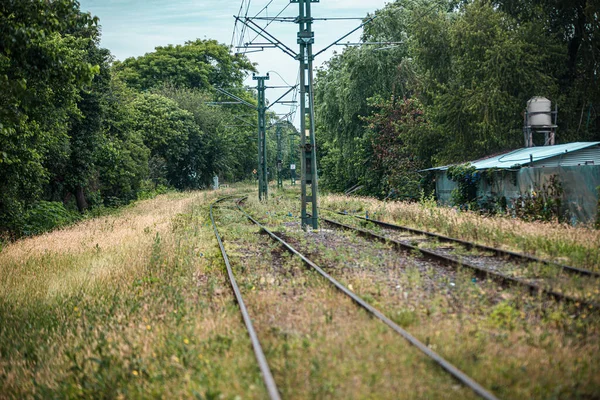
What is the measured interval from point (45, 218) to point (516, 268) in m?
25.3

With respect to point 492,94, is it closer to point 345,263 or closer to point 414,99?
point 414,99

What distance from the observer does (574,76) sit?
30547 mm

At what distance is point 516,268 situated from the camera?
10.4 m

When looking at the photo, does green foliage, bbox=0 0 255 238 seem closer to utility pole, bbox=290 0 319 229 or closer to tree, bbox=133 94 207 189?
tree, bbox=133 94 207 189

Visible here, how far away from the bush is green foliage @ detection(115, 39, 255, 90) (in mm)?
36990

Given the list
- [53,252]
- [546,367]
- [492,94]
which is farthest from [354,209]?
[546,367]

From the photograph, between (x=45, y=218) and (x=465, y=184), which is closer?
(x=465, y=184)

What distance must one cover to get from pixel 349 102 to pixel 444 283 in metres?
34.3

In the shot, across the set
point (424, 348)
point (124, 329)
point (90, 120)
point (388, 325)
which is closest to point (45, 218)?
point (90, 120)

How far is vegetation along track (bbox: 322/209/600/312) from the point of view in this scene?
26.2ft

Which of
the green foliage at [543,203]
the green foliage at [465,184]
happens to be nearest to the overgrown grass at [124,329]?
the green foliage at [543,203]

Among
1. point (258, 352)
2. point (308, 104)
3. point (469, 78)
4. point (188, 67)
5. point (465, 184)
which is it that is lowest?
point (258, 352)

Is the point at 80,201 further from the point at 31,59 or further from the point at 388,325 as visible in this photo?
the point at 388,325

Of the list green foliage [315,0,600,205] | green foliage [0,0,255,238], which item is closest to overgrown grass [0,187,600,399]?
green foliage [0,0,255,238]
